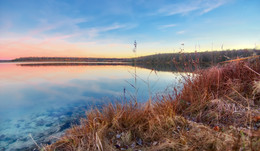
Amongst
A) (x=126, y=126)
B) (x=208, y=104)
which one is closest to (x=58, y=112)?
(x=126, y=126)

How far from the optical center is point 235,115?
8.00 feet

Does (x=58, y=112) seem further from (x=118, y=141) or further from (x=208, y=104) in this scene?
(x=208, y=104)

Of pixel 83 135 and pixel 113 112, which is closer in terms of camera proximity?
pixel 83 135

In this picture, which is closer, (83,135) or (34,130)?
(83,135)

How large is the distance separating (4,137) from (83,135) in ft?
7.68

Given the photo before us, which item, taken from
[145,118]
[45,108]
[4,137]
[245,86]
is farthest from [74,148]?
[245,86]

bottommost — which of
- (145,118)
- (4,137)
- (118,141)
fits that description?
(4,137)

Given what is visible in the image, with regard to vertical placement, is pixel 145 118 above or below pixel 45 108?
above

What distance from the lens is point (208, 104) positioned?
9.84ft

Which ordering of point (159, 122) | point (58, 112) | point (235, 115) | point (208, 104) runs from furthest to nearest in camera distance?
point (58, 112) → point (208, 104) → point (235, 115) → point (159, 122)

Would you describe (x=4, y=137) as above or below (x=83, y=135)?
below

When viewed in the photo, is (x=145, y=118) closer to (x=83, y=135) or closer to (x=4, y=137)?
(x=83, y=135)

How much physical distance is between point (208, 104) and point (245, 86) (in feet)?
4.93

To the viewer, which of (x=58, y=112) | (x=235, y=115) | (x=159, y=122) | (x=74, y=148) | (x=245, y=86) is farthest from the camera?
(x=58, y=112)
